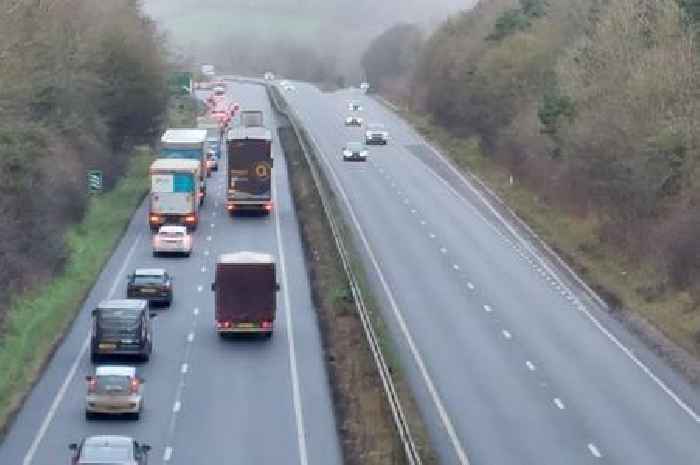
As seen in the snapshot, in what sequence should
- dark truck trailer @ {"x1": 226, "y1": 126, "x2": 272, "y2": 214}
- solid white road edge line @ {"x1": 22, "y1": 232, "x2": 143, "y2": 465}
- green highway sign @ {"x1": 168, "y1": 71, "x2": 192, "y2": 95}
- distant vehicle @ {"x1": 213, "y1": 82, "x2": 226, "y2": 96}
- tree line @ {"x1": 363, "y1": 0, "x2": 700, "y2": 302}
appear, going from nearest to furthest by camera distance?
solid white road edge line @ {"x1": 22, "y1": 232, "x2": 143, "y2": 465}
tree line @ {"x1": 363, "y1": 0, "x2": 700, "y2": 302}
dark truck trailer @ {"x1": 226, "y1": 126, "x2": 272, "y2": 214}
green highway sign @ {"x1": 168, "y1": 71, "x2": 192, "y2": 95}
distant vehicle @ {"x1": 213, "y1": 82, "x2": 226, "y2": 96}

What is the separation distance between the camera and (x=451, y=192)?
8019 centimetres

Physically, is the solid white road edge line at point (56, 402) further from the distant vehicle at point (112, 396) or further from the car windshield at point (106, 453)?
the car windshield at point (106, 453)

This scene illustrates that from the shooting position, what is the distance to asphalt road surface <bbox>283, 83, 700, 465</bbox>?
34.4 meters

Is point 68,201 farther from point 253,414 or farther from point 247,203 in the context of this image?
point 253,414

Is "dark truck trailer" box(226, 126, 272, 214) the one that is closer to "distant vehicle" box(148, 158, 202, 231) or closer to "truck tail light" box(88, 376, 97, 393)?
"distant vehicle" box(148, 158, 202, 231)

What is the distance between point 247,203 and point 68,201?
736cm

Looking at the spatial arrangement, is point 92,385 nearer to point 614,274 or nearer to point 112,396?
point 112,396

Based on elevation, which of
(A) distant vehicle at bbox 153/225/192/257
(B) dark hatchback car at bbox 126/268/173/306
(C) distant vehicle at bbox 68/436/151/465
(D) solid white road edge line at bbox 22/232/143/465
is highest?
(C) distant vehicle at bbox 68/436/151/465

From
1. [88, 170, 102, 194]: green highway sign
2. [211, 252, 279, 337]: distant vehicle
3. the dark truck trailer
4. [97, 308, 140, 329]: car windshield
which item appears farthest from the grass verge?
[88, 170, 102, 194]: green highway sign

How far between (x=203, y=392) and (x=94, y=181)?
35.8 metres

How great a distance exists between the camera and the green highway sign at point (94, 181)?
7325 cm

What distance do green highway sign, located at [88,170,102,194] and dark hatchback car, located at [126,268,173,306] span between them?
2285cm

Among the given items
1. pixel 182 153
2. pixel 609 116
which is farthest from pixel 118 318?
pixel 182 153

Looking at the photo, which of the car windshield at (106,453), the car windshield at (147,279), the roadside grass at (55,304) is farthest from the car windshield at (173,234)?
the car windshield at (106,453)
